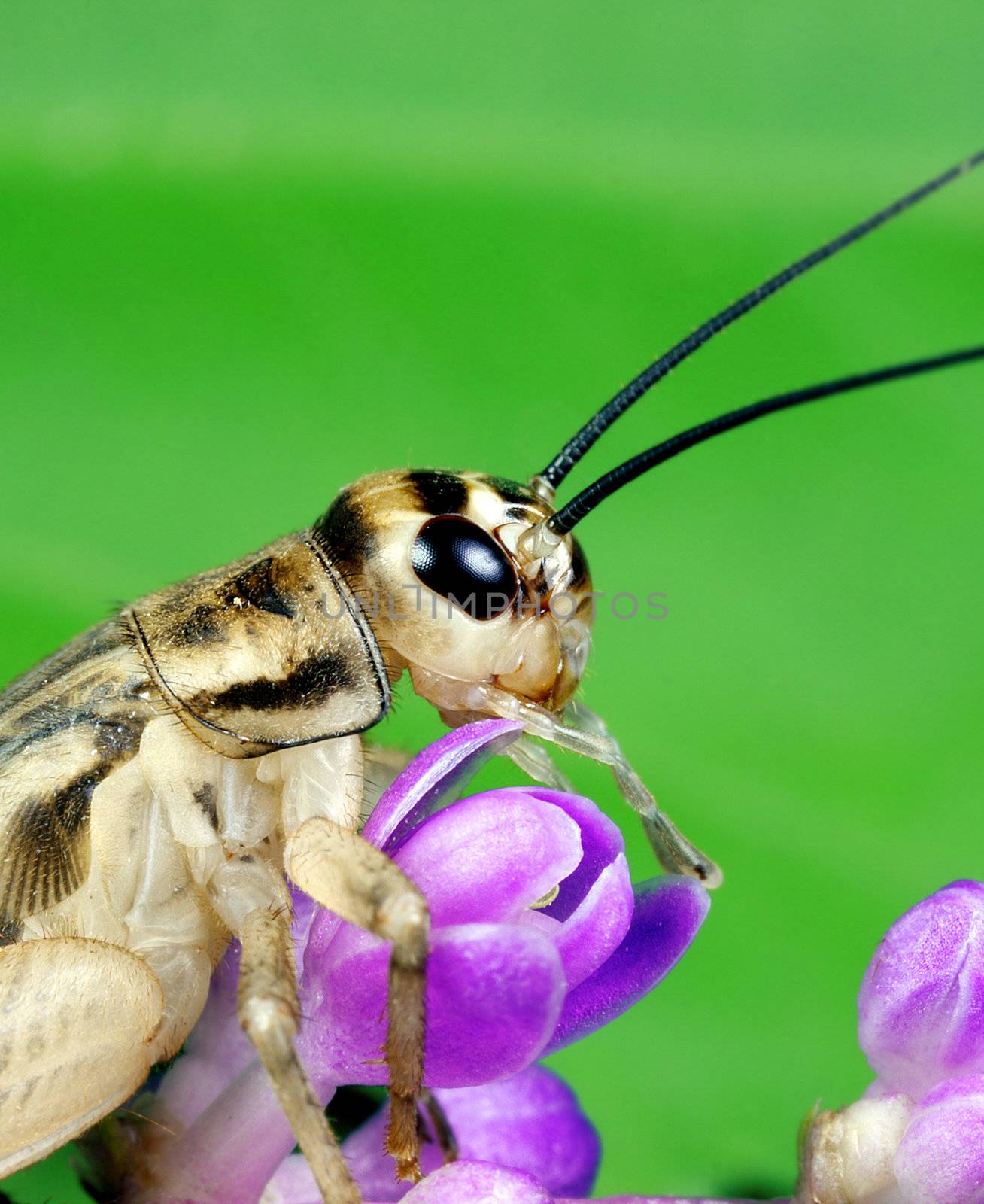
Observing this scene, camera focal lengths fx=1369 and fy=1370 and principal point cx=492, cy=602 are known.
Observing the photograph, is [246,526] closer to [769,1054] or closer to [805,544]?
[805,544]

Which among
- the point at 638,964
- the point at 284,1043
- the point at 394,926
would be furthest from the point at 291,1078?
the point at 638,964

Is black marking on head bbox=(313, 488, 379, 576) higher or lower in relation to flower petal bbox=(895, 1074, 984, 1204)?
A: higher

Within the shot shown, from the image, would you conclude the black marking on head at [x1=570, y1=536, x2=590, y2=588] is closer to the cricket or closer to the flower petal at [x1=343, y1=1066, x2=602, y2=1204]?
the cricket

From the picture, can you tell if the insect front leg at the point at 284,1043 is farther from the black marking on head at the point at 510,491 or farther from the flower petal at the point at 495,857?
the black marking on head at the point at 510,491

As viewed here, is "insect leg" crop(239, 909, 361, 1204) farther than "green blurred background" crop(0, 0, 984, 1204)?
No

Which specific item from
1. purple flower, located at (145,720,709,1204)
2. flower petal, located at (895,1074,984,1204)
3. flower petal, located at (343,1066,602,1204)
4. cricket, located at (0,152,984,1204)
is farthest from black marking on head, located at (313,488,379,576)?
flower petal, located at (895,1074,984,1204)

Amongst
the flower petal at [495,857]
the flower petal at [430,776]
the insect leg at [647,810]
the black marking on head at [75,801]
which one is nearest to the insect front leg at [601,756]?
the insect leg at [647,810]

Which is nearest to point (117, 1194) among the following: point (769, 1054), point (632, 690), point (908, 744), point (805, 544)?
point (769, 1054)
